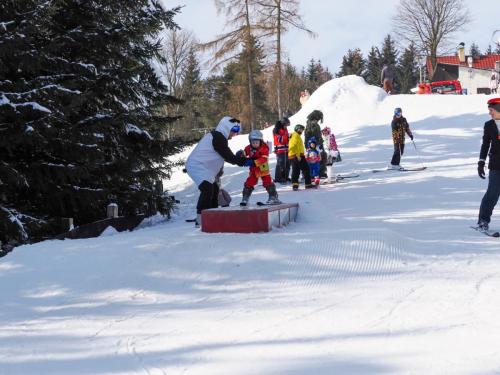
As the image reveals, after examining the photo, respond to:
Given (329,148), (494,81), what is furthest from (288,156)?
(494,81)

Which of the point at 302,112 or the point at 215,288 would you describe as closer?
the point at 215,288

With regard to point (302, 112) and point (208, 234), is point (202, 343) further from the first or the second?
point (302, 112)

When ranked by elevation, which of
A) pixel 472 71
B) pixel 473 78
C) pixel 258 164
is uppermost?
pixel 472 71

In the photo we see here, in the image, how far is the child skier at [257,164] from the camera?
8.48m

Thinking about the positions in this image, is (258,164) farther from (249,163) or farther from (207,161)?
(207,161)

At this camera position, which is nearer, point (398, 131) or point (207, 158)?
point (207, 158)

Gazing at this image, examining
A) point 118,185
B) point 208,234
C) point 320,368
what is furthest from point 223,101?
point 320,368

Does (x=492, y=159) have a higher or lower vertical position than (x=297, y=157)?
lower

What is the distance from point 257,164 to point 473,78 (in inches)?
2553

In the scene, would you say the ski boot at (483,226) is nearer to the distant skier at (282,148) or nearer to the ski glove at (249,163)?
the ski glove at (249,163)

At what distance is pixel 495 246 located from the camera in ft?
20.9

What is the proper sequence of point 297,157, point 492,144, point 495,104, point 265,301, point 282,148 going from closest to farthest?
point 265,301 < point 495,104 < point 492,144 < point 297,157 < point 282,148

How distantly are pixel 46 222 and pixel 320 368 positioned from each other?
7.36 meters

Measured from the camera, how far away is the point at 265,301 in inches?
187
